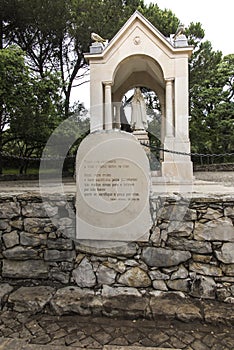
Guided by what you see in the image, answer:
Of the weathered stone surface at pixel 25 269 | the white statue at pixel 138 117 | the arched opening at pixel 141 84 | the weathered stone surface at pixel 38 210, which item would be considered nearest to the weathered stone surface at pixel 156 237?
the weathered stone surface at pixel 38 210

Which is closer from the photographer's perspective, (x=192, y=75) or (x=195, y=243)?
(x=195, y=243)

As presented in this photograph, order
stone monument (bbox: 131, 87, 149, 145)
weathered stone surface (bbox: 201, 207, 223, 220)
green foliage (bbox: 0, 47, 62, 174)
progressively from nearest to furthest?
weathered stone surface (bbox: 201, 207, 223, 220), stone monument (bbox: 131, 87, 149, 145), green foliage (bbox: 0, 47, 62, 174)

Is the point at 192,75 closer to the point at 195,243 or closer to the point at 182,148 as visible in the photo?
the point at 182,148

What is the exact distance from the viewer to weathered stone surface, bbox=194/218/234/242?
8.86 ft

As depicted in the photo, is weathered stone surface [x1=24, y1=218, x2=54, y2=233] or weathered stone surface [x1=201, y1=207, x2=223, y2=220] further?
weathered stone surface [x1=24, y1=218, x2=54, y2=233]

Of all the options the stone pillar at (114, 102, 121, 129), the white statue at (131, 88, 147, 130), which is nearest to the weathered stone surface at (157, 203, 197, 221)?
the white statue at (131, 88, 147, 130)

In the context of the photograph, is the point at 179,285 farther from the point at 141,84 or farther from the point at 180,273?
the point at 141,84

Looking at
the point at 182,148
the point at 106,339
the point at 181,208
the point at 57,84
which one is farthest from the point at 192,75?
the point at 106,339

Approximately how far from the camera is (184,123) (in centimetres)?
713

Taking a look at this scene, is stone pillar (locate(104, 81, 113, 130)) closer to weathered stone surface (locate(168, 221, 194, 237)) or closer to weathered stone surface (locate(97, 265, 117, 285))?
weathered stone surface (locate(168, 221, 194, 237))

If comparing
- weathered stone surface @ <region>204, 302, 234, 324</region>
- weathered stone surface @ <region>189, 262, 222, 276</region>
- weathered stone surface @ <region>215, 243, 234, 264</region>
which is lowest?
weathered stone surface @ <region>204, 302, 234, 324</region>

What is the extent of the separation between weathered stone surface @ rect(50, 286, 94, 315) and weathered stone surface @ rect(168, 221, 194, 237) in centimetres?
109

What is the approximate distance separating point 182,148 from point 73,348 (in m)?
5.76

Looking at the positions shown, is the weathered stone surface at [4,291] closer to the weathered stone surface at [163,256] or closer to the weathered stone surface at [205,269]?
the weathered stone surface at [163,256]
